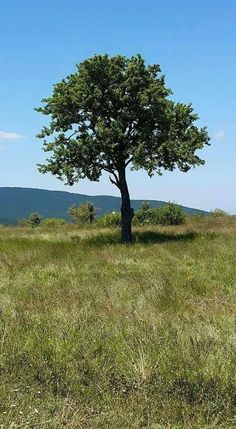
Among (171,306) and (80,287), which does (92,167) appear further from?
(171,306)

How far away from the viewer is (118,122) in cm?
2409

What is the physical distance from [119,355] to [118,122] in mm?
20184

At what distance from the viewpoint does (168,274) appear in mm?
11945

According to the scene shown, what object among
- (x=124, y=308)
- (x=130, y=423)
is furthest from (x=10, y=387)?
(x=124, y=308)

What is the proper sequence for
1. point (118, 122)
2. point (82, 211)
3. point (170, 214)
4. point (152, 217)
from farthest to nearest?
point (82, 211)
point (152, 217)
point (170, 214)
point (118, 122)

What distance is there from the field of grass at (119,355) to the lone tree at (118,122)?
14.9 meters

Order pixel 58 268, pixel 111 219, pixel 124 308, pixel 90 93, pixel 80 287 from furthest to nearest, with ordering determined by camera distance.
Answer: pixel 111 219 < pixel 90 93 < pixel 58 268 < pixel 80 287 < pixel 124 308

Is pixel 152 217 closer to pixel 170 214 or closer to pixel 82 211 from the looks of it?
pixel 170 214

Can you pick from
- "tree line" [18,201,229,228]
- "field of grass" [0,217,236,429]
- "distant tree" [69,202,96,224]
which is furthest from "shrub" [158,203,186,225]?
"field of grass" [0,217,236,429]

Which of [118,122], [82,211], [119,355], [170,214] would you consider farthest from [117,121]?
[82,211]

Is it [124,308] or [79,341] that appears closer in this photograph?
[79,341]

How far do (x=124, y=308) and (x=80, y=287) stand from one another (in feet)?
8.16

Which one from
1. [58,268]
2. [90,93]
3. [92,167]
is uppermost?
[90,93]

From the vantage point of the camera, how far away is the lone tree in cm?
2448
